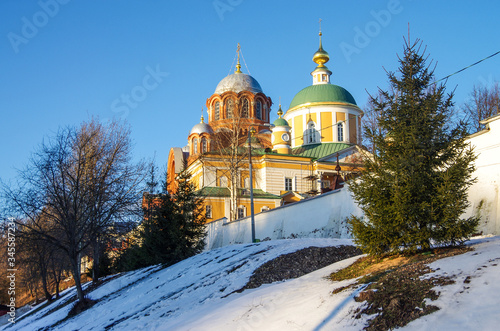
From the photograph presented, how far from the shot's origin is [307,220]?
19.2 meters

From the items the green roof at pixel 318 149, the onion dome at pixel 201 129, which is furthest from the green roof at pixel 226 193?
the onion dome at pixel 201 129

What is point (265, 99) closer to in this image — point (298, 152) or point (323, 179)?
point (298, 152)

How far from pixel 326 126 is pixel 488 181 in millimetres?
31226

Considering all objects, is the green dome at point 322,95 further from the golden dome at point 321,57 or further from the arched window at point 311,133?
the golden dome at point 321,57

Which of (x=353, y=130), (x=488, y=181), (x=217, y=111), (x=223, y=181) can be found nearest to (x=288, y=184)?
(x=223, y=181)

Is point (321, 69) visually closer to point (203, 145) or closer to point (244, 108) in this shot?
point (244, 108)

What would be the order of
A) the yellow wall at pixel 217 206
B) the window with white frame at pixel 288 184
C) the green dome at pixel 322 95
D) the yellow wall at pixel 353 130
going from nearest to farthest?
the yellow wall at pixel 217 206
the window with white frame at pixel 288 184
the green dome at pixel 322 95
the yellow wall at pixel 353 130

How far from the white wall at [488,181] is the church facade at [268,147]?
71.3 feet

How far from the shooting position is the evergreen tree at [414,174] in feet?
29.8

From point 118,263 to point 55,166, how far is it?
42.3 ft

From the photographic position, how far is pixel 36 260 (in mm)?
26672

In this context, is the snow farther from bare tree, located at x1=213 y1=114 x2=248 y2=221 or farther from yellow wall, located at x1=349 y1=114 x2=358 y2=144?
yellow wall, located at x1=349 y1=114 x2=358 y2=144

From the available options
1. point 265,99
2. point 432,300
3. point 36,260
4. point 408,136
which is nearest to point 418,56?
point 408,136

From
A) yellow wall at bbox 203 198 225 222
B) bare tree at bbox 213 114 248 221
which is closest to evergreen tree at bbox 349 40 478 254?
bare tree at bbox 213 114 248 221
